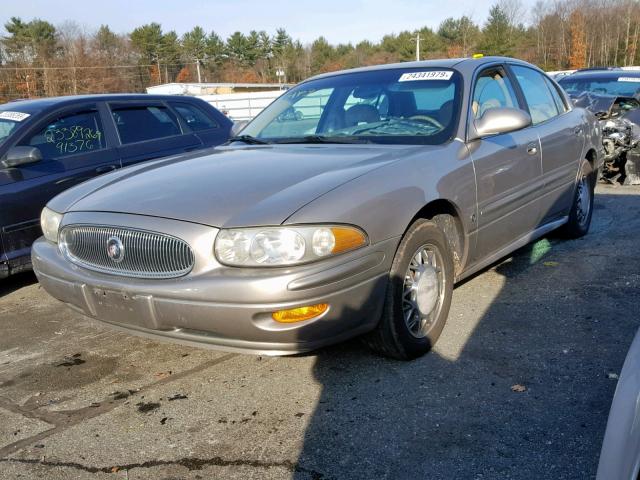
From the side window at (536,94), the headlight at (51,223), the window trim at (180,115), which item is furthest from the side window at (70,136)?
the side window at (536,94)

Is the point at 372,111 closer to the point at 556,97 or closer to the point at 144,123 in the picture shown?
the point at 556,97

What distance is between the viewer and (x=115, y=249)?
2920 millimetres

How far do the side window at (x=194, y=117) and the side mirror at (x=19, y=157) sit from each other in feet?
6.02

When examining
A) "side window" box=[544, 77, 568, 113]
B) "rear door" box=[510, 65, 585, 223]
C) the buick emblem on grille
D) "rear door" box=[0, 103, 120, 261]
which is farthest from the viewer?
"side window" box=[544, 77, 568, 113]

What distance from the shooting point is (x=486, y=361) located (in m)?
3.26

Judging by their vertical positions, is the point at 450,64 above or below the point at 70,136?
above

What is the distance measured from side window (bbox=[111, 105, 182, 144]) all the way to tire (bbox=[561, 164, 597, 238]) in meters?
3.92

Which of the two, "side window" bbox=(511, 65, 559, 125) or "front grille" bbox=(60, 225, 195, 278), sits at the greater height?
"side window" bbox=(511, 65, 559, 125)

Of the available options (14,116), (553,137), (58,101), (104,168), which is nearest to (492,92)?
(553,137)

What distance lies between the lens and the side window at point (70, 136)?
5.31 m

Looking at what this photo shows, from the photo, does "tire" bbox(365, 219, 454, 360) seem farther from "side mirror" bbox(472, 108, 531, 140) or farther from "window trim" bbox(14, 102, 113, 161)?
"window trim" bbox(14, 102, 113, 161)

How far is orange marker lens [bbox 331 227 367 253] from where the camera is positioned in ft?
8.86

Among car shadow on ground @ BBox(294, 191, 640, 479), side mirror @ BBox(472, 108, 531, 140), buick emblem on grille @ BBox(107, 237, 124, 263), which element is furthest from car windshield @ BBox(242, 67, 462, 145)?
buick emblem on grille @ BBox(107, 237, 124, 263)

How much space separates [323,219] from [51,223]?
171 centimetres
